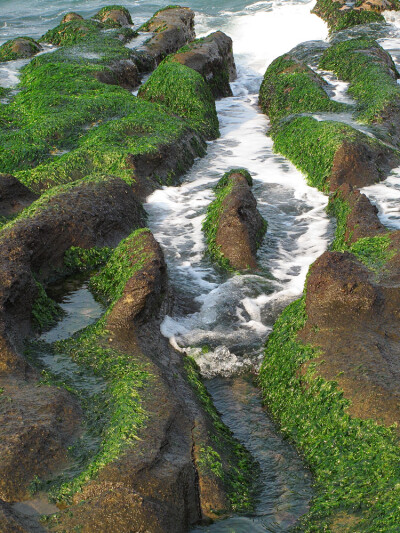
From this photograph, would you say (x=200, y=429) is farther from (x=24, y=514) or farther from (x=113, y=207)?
(x=113, y=207)

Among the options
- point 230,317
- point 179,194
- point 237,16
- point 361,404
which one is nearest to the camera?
point 361,404

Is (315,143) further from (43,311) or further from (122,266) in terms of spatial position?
(43,311)

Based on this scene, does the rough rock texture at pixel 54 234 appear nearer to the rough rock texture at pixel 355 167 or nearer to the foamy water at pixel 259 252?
the foamy water at pixel 259 252

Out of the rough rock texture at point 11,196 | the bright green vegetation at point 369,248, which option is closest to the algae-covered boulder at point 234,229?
the bright green vegetation at point 369,248

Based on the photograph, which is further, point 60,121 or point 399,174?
point 60,121

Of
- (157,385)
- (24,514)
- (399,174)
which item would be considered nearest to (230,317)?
(157,385)

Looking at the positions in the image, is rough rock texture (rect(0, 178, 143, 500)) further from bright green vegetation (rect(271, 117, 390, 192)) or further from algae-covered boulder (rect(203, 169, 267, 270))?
bright green vegetation (rect(271, 117, 390, 192))
